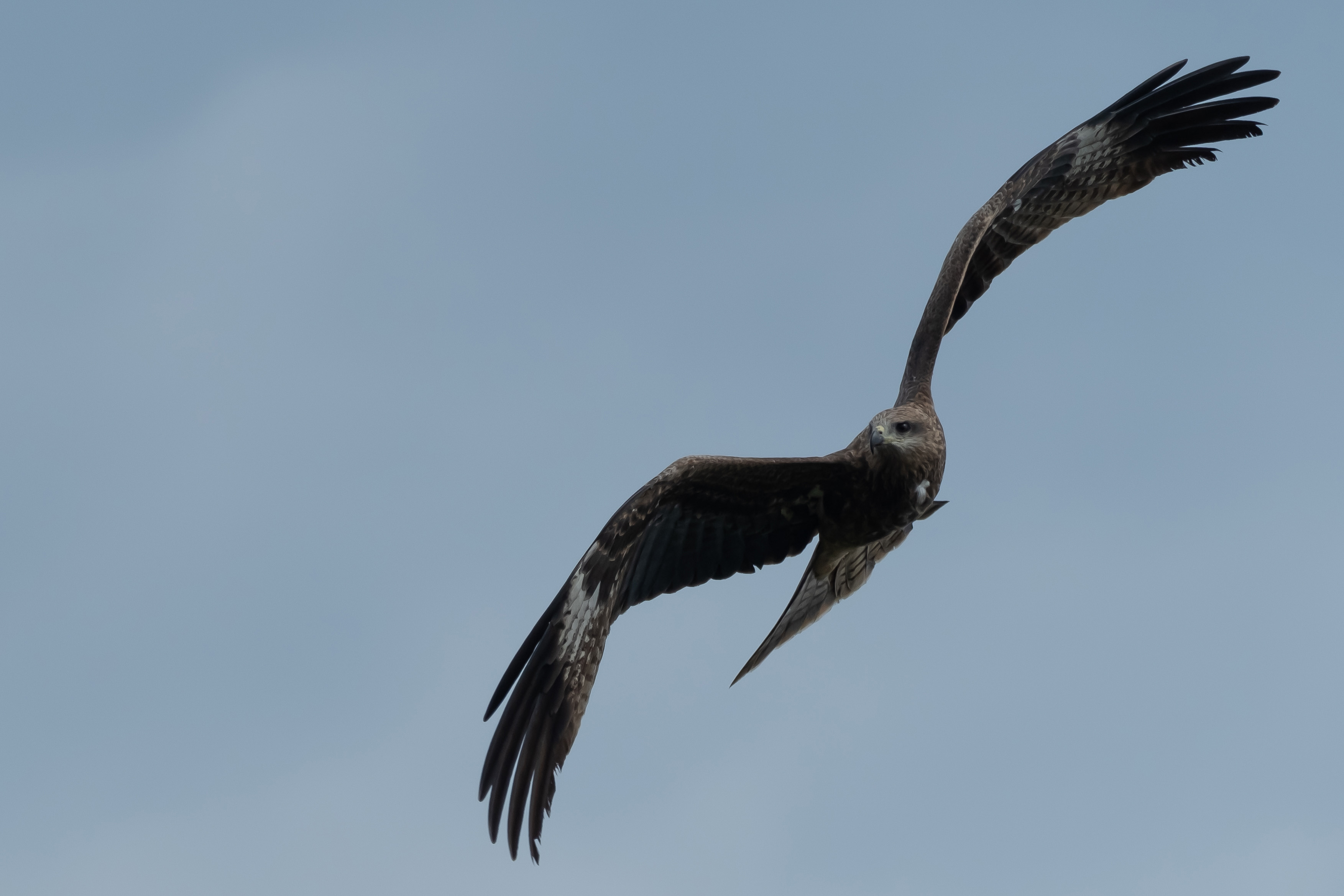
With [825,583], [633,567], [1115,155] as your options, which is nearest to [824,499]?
[825,583]

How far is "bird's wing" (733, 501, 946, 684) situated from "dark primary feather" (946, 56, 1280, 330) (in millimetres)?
2049

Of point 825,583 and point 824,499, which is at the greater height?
point 824,499

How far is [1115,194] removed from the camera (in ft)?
33.4

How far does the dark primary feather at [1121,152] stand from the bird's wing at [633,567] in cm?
230

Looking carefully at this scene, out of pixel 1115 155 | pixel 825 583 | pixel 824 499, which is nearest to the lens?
pixel 824 499

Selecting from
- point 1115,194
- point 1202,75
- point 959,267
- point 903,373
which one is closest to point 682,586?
point 903,373

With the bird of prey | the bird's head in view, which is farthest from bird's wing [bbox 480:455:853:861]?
the bird's head

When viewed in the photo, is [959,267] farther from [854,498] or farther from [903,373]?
[854,498]

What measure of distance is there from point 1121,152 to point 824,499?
3.97 m

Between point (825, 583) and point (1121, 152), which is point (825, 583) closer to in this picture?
point (825, 583)

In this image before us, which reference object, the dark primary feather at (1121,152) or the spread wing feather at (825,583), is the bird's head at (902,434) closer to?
the spread wing feather at (825,583)

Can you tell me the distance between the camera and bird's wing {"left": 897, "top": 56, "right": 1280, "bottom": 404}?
32.1ft

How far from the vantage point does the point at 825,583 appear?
8.86 meters

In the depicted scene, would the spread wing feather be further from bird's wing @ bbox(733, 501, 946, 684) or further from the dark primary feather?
the dark primary feather
